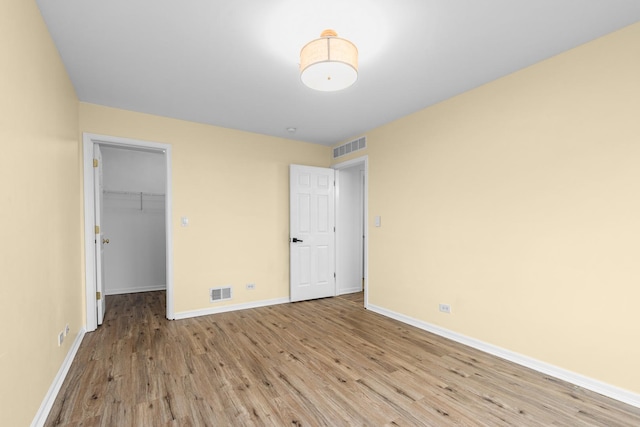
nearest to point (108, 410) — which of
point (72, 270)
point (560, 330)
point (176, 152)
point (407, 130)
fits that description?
point (72, 270)

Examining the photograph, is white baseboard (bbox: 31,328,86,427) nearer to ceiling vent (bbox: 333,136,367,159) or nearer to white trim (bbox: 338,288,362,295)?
white trim (bbox: 338,288,362,295)

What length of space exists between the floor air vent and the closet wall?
6.90 feet

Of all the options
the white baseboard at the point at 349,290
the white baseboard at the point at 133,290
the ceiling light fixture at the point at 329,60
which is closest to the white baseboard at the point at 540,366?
the white baseboard at the point at 349,290

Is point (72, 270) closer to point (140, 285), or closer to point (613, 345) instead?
point (140, 285)

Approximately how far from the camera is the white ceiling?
1907mm

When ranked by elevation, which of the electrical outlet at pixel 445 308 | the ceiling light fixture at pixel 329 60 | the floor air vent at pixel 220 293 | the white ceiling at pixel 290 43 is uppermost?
the white ceiling at pixel 290 43

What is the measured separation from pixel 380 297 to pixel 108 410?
3.04 metres

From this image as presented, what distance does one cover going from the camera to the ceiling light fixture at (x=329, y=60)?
1896 millimetres

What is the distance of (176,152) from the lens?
3889 mm

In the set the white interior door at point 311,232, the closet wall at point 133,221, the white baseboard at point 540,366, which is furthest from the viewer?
the closet wall at point 133,221

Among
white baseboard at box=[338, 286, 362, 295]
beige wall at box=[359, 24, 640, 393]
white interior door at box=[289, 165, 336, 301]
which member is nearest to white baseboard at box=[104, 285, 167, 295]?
white interior door at box=[289, 165, 336, 301]

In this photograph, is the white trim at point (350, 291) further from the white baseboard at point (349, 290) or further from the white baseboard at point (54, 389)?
the white baseboard at point (54, 389)

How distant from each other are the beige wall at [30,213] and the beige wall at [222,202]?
120 centimetres

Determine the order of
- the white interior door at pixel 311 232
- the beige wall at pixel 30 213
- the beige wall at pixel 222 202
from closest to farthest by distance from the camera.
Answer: the beige wall at pixel 30 213 < the beige wall at pixel 222 202 < the white interior door at pixel 311 232
